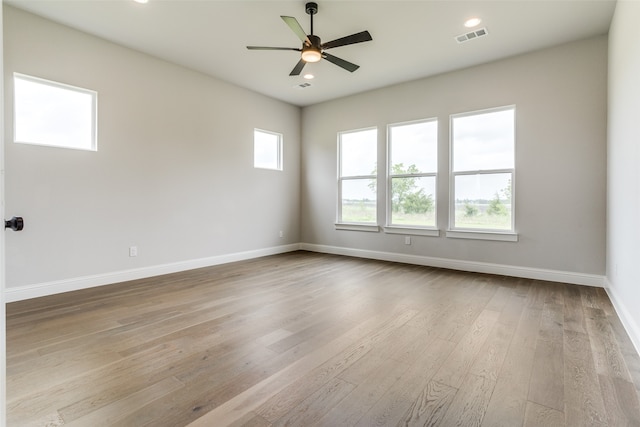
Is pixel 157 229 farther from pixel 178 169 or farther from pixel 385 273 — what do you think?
pixel 385 273

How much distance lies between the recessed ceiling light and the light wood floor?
120 inches

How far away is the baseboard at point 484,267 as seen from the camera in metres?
4.07

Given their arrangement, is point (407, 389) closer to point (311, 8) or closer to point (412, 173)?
point (311, 8)

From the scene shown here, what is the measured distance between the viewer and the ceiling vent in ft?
12.5

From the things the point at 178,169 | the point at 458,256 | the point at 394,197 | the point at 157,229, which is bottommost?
the point at 458,256

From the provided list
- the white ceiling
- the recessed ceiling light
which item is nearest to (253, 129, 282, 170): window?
the white ceiling

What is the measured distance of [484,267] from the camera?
4.75 metres

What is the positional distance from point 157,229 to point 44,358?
253cm

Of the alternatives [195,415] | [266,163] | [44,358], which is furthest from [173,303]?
[266,163]

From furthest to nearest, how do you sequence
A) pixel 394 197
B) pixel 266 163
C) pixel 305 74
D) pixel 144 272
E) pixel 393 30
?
pixel 266 163, pixel 394 197, pixel 305 74, pixel 144 272, pixel 393 30

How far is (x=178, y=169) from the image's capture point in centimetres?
476

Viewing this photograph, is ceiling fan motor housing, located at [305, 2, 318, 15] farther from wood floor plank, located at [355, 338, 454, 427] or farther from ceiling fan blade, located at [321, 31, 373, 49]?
wood floor plank, located at [355, 338, 454, 427]

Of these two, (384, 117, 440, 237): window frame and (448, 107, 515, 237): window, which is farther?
(384, 117, 440, 237): window frame

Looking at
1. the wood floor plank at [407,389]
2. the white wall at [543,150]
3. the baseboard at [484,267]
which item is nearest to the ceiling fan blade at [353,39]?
the white wall at [543,150]
